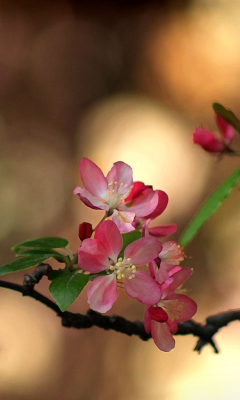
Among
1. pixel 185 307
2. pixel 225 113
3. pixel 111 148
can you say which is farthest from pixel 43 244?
pixel 111 148

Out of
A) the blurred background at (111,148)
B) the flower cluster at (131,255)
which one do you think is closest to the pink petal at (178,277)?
the flower cluster at (131,255)

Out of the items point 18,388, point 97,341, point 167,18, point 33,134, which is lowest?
point 18,388

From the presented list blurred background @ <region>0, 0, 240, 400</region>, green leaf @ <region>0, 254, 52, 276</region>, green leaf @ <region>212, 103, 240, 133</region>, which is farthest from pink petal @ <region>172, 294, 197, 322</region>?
blurred background @ <region>0, 0, 240, 400</region>

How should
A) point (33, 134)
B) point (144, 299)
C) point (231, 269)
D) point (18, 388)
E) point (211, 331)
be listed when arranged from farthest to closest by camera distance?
point (33, 134)
point (231, 269)
point (18, 388)
point (211, 331)
point (144, 299)

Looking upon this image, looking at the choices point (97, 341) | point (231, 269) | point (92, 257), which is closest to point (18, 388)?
point (97, 341)

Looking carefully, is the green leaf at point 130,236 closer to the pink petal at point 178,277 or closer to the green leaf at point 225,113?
the pink petal at point 178,277

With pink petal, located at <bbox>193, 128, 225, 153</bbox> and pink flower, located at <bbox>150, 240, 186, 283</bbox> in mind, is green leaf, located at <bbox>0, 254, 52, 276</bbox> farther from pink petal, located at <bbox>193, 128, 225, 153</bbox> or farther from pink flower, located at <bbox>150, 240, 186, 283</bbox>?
pink petal, located at <bbox>193, 128, 225, 153</bbox>

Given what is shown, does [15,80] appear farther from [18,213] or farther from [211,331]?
[211,331]
